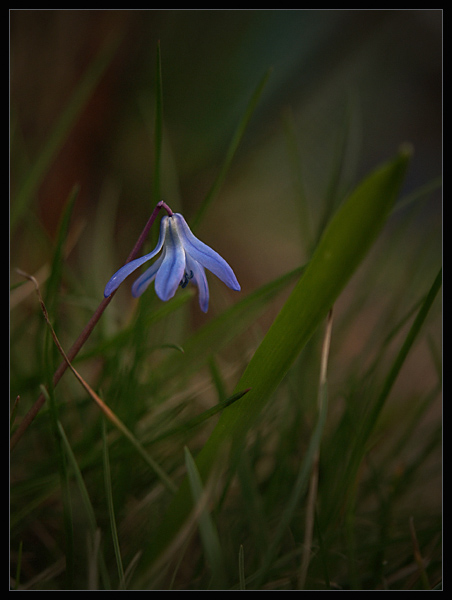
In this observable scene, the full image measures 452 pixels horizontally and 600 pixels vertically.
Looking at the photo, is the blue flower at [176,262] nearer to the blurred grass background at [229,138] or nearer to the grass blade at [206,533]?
the grass blade at [206,533]

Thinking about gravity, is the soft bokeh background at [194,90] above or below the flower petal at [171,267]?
above

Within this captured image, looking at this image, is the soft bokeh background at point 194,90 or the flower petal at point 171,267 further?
the soft bokeh background at point 194,90

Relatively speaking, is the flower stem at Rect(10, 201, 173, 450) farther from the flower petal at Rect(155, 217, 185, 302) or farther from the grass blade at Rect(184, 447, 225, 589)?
the grass blade at Rect(184, 447, 225, 589)

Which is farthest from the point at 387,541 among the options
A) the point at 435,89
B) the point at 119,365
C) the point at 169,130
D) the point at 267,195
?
the point at 435,89

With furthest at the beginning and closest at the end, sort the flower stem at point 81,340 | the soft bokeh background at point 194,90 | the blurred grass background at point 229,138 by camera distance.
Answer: the soft bokeh background at point 194,90 < the blurred grass background at point 229,138 < the flower stem at point 81,340

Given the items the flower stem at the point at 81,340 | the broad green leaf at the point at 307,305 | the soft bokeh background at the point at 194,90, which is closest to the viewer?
the broad green leaf at the point at 307,305

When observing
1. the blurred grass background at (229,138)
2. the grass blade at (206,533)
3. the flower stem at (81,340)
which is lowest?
the grass blade at (206,533)

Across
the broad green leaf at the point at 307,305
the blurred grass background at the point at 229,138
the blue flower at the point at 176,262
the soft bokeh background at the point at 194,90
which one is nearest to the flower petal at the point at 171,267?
the blue flower at the point at 176,262
